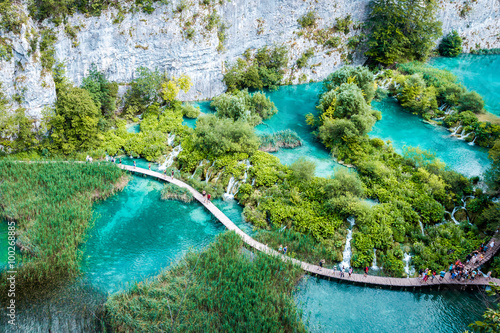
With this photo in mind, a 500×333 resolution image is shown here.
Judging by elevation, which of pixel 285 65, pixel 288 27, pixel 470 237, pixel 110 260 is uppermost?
pixel 288 27

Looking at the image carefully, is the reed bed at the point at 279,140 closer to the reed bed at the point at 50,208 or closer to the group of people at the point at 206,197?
the group of people at the point at 206,197

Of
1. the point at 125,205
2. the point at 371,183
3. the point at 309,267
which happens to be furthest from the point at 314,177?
the point at 125,205

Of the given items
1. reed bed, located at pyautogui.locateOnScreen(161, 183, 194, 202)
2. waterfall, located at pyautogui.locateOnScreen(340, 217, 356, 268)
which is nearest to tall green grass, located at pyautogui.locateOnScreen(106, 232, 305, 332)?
waterfall, located at pyautogui.locateOnScreen(340, 217, 356, 268)

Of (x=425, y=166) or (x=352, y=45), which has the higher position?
(x=352, y=45)

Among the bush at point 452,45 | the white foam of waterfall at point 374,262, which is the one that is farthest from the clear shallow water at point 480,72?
the white foam of waterfall at point 374,262

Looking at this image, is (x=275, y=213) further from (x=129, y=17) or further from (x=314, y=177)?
(x=129, y=17)

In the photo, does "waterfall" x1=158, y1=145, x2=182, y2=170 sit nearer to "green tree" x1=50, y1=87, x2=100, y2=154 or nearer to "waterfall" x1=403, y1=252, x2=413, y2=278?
"green tree" x1=50, y1=87, x2=100, y2=154
